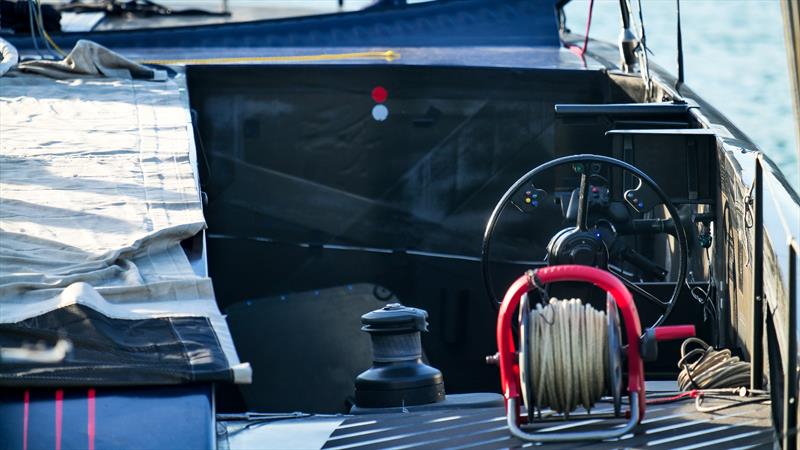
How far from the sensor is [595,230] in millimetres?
4176

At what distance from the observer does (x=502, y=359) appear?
10.1 ft

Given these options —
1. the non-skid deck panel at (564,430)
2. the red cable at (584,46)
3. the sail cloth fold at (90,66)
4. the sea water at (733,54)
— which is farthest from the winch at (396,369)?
the sea water at (733,54)

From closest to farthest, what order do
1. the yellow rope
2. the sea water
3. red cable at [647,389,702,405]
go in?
red cable at [647,389,702,405], the yellow rope, the sea water

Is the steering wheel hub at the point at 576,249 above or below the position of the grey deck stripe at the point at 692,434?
above

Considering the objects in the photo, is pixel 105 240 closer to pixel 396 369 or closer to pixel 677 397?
pixel 396 369

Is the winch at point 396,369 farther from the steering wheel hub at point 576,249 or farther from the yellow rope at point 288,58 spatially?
the yellow rope at point 288,58

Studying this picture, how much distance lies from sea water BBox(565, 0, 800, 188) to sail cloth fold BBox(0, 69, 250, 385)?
1036cm

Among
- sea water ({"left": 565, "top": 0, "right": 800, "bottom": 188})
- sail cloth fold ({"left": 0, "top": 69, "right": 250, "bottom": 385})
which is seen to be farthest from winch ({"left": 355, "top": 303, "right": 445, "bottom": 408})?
sea water ({"left": 565, "top": 0, "right": 800, "bottom": 188})

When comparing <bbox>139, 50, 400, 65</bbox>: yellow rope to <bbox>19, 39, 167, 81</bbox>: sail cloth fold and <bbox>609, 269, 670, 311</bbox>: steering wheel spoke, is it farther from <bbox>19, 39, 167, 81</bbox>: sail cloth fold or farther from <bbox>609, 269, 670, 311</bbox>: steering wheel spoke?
<bbox>609, 269, 670, 311</bbox>: steering wheel spoke

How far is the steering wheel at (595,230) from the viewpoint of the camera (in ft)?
13.3

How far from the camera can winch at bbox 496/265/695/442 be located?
296 cm

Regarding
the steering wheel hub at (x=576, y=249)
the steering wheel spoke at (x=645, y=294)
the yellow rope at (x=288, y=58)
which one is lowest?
the steering wheel spoke at (x=645, y=294)

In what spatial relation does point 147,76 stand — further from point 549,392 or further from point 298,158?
point 549,392

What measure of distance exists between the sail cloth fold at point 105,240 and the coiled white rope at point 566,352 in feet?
2.25
